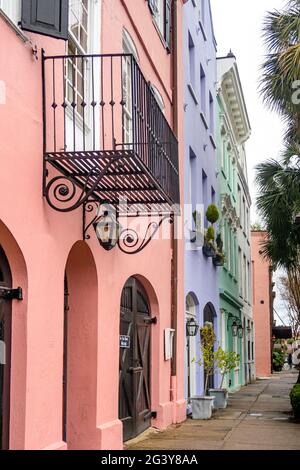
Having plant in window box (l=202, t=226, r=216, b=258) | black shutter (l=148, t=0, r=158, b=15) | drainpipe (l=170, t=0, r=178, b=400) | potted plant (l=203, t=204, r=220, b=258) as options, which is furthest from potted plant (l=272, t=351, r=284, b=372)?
black shutter (l=148, t=0, r=158, b=15)

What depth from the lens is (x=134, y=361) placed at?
11.0 m

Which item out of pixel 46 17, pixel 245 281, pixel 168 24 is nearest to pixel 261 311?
pixel 245 281

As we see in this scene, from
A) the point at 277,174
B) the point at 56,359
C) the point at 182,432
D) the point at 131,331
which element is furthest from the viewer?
the point at 277,174

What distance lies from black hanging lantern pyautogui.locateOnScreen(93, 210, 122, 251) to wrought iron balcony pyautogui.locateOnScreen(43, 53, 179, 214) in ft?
0.75

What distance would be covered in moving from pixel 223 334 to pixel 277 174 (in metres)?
6.38

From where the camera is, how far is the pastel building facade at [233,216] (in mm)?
23125

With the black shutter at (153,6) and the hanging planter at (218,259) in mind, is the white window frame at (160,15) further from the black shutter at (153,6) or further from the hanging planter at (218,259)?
the hanging planter at (218,259)

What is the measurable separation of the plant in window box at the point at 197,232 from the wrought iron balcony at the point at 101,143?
5536 millimetres

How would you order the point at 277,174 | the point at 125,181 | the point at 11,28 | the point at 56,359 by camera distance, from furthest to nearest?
the point at 277,174 < the point at 125,181 < the point at 56,359 < the point at 11,28

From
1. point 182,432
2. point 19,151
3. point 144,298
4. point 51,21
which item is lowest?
point 182,432

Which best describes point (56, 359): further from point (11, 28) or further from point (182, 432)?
point (182, 432)

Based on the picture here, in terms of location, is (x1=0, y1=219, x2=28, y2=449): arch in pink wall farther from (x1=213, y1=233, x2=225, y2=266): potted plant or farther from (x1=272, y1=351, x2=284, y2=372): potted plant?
(x1=272, y1=351, x2=284, y2=372): potted plant

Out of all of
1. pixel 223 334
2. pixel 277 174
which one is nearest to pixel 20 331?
pixel 277 174
